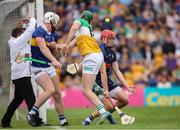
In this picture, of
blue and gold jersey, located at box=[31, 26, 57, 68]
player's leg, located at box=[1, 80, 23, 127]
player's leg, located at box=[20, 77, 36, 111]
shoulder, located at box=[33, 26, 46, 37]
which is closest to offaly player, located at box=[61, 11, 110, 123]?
blue and gold jersey, located at box=[31, 26, 57, 68]

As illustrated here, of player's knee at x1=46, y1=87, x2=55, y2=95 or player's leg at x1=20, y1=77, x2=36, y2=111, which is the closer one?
player's knee at x1=46, y1=87, x2=55, y2=95

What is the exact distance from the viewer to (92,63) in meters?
17.0

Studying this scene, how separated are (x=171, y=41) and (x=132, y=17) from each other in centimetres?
218

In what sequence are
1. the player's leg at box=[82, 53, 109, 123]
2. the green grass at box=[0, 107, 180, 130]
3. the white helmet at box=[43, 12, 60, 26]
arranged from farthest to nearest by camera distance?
the white helmet at box=[43, 12, 60, 26] → the player's leg at box=[82, 53, 109, 123] → the green grass at box=[0, 107, 180, 130]

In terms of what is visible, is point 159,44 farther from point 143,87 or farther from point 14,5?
point 14,5

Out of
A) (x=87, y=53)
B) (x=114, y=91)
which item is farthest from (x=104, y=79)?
(x=114, y=91)

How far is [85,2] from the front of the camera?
32875 millimetres

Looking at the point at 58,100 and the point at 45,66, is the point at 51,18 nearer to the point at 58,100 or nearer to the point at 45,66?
the point at 45,66

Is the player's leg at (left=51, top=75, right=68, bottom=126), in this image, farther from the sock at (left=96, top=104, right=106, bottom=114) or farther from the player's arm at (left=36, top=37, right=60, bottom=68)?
the sock at (left=96, top=104, right=106, bottom=114)

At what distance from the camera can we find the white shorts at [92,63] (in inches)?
669

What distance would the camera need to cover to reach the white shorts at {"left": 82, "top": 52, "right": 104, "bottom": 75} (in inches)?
669

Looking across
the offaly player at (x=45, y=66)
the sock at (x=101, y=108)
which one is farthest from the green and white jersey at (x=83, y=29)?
the sock at (x=101, y=108)

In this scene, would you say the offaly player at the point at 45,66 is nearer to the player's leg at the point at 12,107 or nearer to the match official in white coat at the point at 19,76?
the match official in white coat at the point at 19,76

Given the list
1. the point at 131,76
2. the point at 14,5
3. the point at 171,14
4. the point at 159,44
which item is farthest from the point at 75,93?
the point at 14,5
